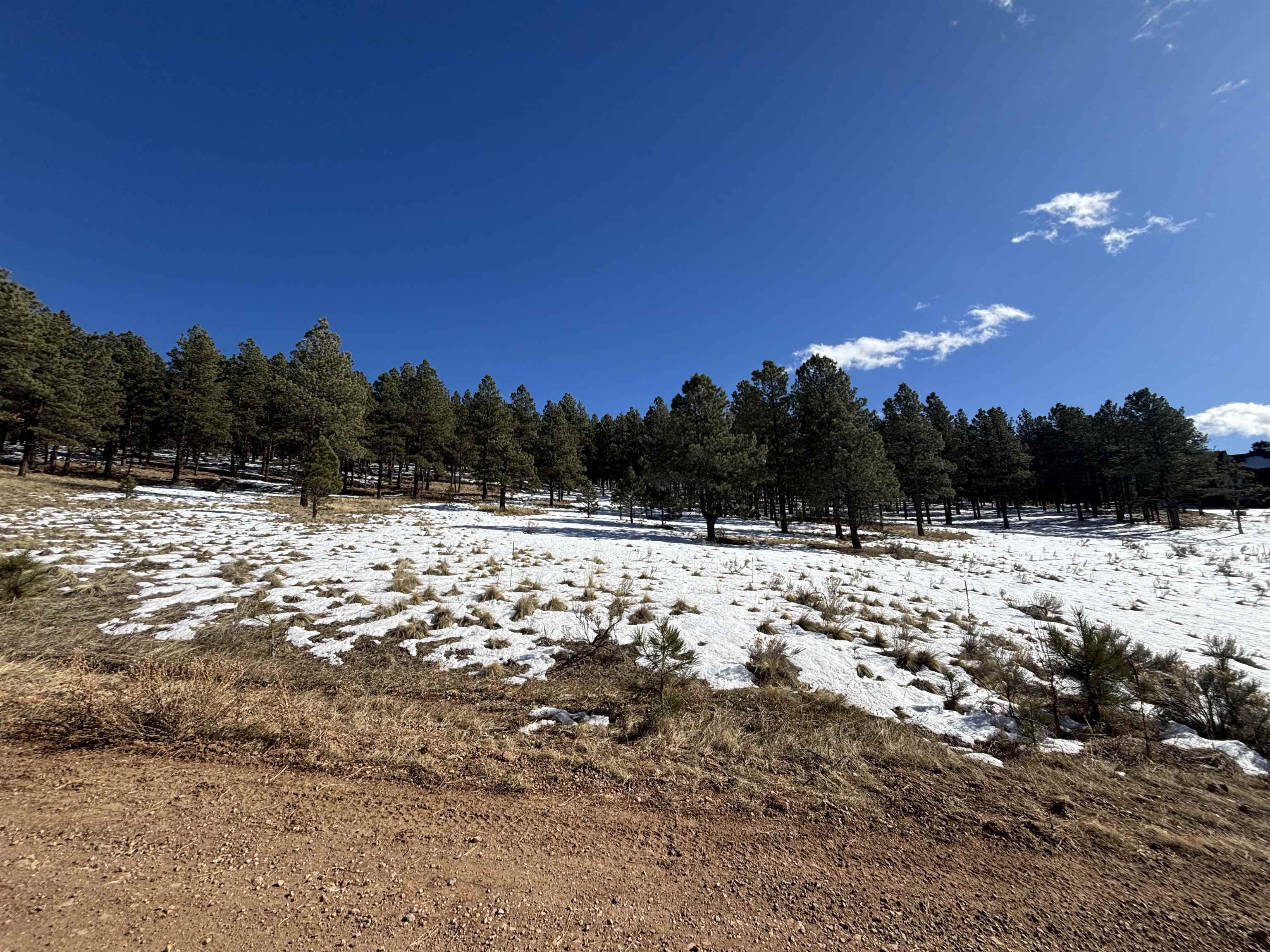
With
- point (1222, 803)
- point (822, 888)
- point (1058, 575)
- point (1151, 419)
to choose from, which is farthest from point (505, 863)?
point (1151, 419)

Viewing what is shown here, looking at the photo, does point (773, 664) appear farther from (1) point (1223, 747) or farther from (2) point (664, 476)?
(2) point (664, 476)

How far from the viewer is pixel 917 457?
1444 inches

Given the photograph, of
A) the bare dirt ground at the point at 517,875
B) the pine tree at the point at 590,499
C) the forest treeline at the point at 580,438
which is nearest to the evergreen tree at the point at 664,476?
the forest treeline at the point at 580,438

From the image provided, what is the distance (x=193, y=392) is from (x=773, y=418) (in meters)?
49.7

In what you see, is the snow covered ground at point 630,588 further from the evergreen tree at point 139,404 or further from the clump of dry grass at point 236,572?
the evergreen tree at point 139,404

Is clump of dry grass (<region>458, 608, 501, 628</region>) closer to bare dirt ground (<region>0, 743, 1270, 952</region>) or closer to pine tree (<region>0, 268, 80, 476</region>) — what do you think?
bare dirt ground (<region>0, 743, 1270, 952</region>)

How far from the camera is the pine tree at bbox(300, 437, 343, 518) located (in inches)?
957

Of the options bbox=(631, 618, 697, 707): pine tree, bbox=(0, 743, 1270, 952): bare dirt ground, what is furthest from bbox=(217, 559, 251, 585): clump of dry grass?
bbox=(631, 618, 697, 707): pine tree

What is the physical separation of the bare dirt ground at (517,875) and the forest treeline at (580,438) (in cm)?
2227

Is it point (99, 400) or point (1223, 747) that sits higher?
point (99, 400)

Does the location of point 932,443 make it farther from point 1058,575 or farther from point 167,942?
point 167,942

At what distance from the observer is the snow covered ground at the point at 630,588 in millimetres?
7301

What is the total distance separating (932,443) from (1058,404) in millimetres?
32917

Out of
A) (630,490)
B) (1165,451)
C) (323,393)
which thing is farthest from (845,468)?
(1165,451)
